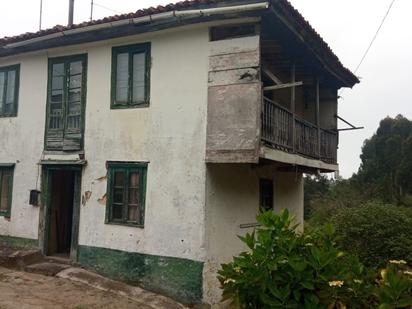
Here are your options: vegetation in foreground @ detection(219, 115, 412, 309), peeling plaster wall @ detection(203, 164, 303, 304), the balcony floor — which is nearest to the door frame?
peeling plaster wall @ detection(203, 164, 303, 304)

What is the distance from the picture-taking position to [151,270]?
872 cm

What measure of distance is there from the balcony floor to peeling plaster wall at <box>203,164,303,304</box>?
28.9 inches

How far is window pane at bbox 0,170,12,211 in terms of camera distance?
11148mm

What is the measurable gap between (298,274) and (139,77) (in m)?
5.92

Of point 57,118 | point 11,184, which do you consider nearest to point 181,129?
point 57,118

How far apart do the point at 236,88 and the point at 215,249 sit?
3.02 meters

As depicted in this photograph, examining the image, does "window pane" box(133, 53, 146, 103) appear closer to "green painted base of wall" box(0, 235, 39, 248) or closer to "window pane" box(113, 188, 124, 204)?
"window pane" box(113, 188, 124, 204)

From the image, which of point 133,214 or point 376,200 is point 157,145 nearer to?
point 133,214

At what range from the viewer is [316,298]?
4633 millimetres

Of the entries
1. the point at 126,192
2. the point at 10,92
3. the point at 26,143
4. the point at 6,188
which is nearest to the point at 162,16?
the point at 126,192

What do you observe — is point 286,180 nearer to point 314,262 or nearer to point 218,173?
point 218,173

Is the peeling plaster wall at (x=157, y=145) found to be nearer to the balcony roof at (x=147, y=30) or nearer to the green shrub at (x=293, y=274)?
the balcony roof at (x=147, y=30)

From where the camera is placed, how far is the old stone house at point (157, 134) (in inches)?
322

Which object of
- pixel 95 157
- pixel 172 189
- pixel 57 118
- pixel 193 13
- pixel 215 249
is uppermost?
pixel 193 13
